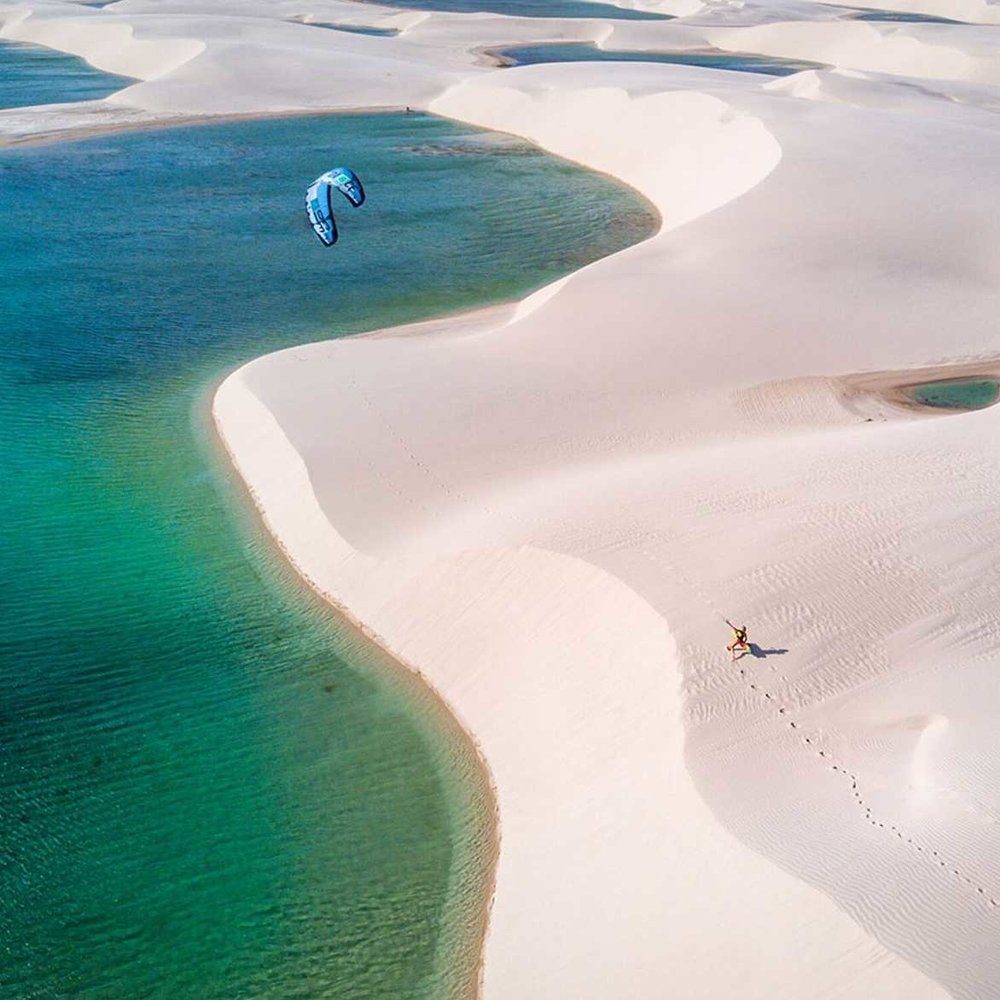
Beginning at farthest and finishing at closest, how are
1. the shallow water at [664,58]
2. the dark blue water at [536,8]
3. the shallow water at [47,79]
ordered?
1. the dark blue water at [536,8]
2. the shallow water at [664,58]
3. the shallow water at [47,79]

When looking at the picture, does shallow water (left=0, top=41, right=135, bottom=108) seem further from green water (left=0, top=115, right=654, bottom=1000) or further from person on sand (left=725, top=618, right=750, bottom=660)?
person on sand (left=725, top=618, right=750, bottom=660)

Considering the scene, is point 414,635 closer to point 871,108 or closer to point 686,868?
point 686,868

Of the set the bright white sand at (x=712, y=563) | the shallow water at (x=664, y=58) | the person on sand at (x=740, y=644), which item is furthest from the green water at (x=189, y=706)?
the shallow water at (x=664, y=58)

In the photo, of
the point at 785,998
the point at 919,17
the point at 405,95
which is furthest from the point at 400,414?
the point at 919,17

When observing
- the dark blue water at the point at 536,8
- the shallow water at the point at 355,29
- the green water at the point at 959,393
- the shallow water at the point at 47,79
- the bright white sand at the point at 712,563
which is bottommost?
the dark blue water at the point at 536,8

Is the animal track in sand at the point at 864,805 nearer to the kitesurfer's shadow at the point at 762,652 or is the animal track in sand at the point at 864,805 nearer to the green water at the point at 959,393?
the kitesurfer's shadow at the point at 762,652

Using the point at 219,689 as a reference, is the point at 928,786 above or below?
above
